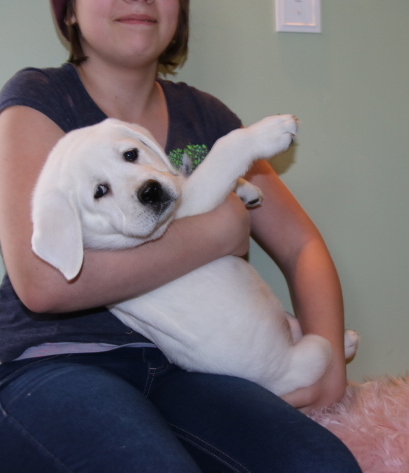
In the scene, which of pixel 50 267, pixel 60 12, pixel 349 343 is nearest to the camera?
pixel 50 267

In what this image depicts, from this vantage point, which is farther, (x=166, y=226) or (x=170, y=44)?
(x=170, y=44)

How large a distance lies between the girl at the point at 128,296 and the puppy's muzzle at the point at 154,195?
155mm

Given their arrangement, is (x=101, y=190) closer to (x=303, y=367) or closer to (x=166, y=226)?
(x=166, y=226)

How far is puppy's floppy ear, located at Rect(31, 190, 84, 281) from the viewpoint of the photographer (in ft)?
4.19

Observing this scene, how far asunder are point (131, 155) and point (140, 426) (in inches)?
24.6

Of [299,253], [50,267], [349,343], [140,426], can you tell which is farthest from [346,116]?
[140,426]

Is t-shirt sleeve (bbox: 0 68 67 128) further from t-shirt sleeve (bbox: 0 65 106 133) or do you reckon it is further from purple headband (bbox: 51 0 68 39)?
purple headband (bbox: 51 0 68 39)

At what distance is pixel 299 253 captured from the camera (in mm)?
1998

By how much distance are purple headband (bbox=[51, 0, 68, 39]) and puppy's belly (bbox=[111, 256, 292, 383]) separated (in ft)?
2.83

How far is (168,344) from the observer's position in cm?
153

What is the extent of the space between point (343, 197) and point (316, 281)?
474 millimetres

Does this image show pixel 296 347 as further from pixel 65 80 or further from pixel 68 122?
A: pixel 65 80

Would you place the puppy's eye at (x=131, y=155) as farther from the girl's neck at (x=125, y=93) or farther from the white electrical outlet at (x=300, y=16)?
the white electrical outlet at (x=300, y=16)

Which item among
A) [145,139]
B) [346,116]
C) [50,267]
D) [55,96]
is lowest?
[50,267]
